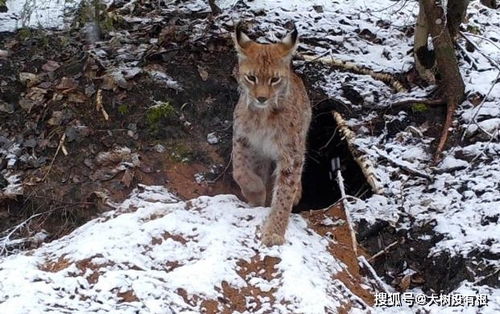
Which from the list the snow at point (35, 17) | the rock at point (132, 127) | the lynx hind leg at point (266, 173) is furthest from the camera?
the snow at point (35, 17)

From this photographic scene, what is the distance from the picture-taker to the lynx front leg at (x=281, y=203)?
17.9ft

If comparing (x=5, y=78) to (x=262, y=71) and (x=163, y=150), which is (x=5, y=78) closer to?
(x=163, y=150)

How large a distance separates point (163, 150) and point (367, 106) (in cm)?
244

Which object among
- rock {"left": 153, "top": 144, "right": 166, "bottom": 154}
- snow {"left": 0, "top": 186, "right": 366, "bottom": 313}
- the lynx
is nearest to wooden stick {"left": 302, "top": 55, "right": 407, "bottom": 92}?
the lynx

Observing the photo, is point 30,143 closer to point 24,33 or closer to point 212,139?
point 24,33

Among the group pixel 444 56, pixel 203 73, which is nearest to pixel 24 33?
pixel 203 73

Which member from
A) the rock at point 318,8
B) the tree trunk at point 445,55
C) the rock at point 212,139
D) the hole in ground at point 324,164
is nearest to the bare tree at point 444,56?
the tree trunk at point 445,55

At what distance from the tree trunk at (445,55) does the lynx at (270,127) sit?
1.75m

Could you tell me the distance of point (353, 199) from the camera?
6492mm

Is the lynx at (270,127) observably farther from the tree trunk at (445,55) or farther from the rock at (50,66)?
the rock at (50,66)

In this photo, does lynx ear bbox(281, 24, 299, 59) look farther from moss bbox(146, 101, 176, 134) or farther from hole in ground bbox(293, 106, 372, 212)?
moss bbox(146, 101, 176, 134)

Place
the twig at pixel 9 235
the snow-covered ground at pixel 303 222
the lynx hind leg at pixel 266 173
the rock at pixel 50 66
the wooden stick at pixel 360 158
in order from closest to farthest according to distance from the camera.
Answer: the snow-covered ground at pixel 303 222 → the twig at pixel 9 235 → the lynx hind leg at pixel 266 173 → the wooden stick at pixel 360 158 → the rock at pixel 50 66

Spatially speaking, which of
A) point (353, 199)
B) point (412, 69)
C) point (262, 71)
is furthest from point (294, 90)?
point (412, 69)

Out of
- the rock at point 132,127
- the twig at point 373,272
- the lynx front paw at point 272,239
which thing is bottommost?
the twig at point 373,272
